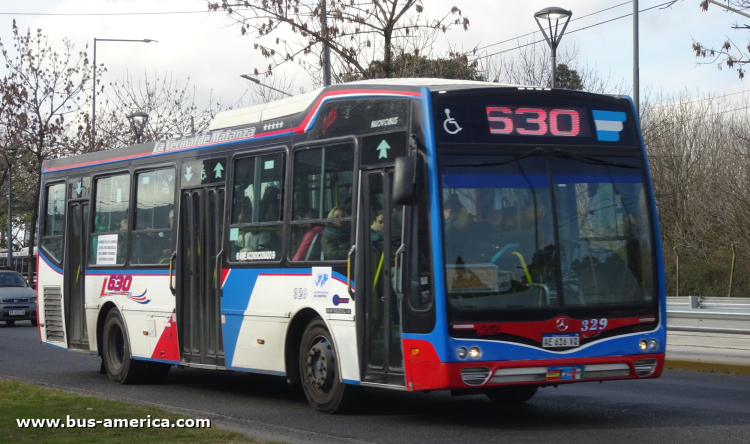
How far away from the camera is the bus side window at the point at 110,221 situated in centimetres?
1502

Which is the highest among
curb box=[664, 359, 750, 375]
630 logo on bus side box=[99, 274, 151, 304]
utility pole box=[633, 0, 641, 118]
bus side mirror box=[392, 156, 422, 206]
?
utility pole box=[633, 0, 641, 118]

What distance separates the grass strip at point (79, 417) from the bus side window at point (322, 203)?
2135 mm

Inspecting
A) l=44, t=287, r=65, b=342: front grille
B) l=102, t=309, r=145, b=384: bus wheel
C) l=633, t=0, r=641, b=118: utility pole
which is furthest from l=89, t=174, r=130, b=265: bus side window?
l=633, t=0, r=641, b=118: utility pole

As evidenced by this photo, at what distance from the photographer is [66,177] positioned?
1666 centimetres

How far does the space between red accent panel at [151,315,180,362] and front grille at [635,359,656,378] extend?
19.7 ft

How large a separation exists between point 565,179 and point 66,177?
9.30 m

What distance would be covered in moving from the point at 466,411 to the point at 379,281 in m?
2.07

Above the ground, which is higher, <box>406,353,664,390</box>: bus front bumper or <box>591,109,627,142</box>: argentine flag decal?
<box>591,109,627,142</box>: argentine flag decal

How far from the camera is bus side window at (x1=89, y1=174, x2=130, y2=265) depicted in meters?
15.0

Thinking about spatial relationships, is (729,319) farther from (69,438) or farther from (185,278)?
(69,438)

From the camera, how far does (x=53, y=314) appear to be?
1645 cm

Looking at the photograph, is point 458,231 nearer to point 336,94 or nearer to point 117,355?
point 336,94

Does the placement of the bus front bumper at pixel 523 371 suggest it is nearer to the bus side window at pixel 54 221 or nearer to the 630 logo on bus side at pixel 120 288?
the 630 logo on bus side at pixel 120 288

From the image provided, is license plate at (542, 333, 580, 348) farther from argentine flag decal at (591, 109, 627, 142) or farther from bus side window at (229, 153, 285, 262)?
bus side window at (229, 153, 285, 262)
